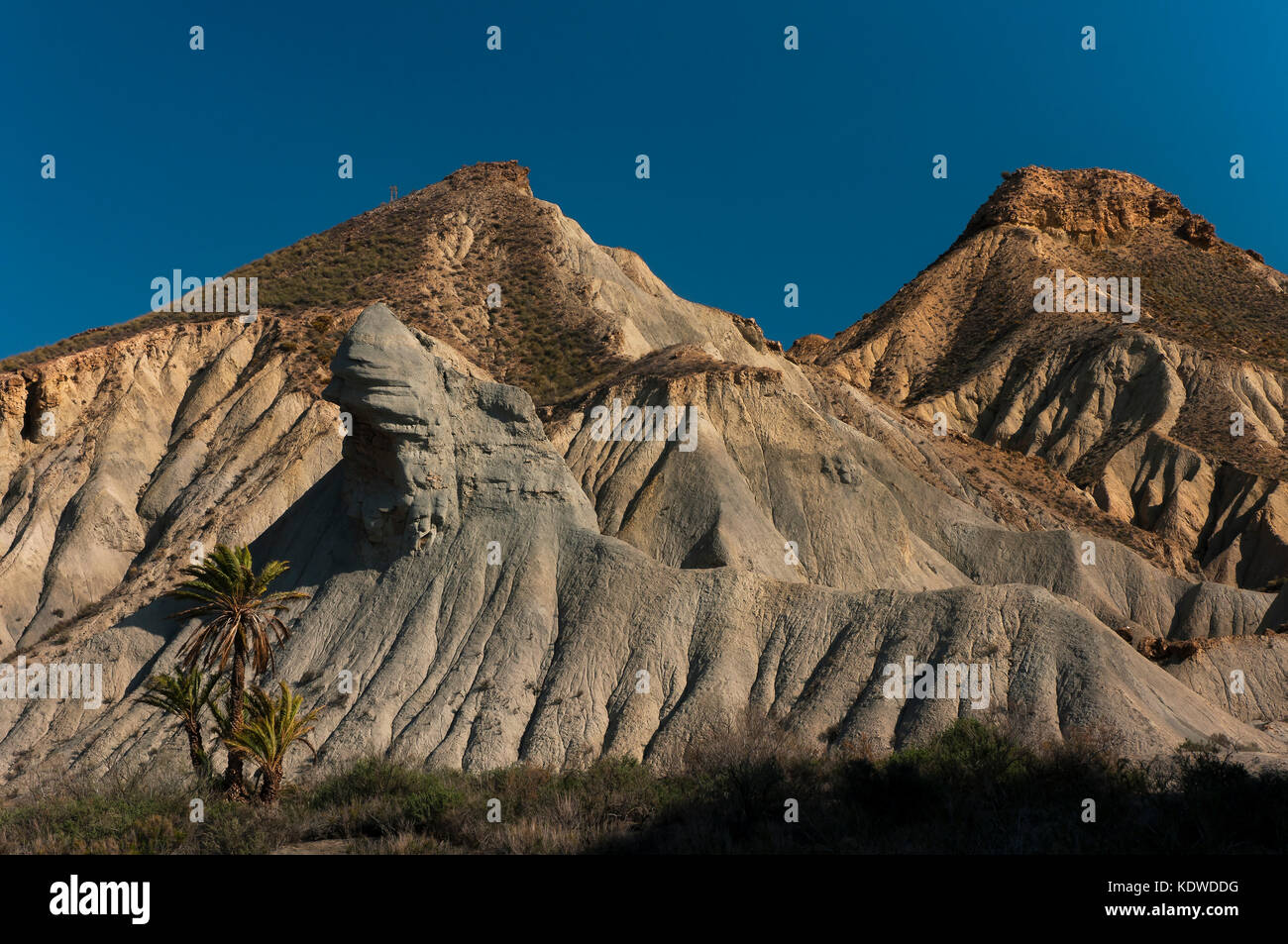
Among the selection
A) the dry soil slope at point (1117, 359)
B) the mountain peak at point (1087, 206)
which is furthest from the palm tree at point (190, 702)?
the mountain peak at point (1087, 206)

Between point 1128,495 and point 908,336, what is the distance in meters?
30.4

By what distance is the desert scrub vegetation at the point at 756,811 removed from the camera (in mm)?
17219

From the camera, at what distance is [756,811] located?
63.5 feet

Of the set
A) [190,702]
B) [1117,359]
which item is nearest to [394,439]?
[190,702]

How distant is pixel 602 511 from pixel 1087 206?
7266 centimetres

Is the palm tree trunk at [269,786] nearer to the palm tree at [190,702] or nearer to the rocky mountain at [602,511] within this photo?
the palm tree at [190,702]

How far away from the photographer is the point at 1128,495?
6762 cm

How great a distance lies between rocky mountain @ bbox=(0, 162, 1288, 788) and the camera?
32.1 m

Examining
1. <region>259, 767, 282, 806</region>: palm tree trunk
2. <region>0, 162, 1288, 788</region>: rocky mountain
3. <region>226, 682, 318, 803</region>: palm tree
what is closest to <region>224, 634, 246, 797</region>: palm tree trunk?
<region>226, 682, 318, 803</region>: palm tree

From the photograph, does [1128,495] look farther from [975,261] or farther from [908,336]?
[975,261]

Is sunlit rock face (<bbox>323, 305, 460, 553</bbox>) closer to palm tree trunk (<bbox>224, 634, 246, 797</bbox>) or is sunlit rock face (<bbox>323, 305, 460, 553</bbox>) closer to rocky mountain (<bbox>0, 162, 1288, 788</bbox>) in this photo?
rocky mountain (<bbox>0, 162, 1288, 788</bbox>)

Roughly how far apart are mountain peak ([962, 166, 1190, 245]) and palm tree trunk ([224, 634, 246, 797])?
88.7m

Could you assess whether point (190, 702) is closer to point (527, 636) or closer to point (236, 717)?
point (236, 717)
